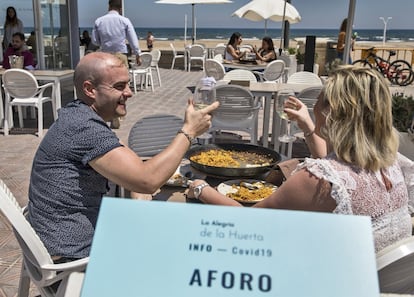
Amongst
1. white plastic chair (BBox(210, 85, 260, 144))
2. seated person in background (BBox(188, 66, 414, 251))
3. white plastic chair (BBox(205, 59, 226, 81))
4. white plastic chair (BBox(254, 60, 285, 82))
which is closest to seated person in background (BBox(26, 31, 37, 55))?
white plastic chair (BBox(205, 59, 226, 81))

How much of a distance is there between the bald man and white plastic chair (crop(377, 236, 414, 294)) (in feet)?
2.68

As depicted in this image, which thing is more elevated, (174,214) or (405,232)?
(174,214)

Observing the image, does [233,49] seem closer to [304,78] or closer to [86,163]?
[304,78]

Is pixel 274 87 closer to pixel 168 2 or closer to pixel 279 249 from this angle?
pixel 279 249

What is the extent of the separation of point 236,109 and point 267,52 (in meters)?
5.28

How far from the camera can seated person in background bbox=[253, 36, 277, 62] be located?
9438 mm

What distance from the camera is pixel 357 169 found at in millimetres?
1510

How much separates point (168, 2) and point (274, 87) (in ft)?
31.6

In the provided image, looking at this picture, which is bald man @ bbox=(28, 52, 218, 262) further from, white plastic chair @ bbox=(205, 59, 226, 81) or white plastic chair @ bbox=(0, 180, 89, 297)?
white plastic chair @ bbox=(205, 59, 226, 81)

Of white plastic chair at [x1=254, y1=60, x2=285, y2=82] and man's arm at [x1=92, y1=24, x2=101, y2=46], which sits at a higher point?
man's arm at [x1=92, y1=24, x2=101, y2=46]

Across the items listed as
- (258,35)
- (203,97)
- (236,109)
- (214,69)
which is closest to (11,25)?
(214,69)

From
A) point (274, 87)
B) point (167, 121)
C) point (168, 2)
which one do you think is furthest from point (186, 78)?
point (167, 121)

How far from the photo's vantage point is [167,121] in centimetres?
322

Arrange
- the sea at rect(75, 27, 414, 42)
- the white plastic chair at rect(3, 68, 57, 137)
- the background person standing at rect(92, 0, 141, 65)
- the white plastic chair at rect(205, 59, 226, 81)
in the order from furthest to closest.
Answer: the sea at rect(75, 27, 414, 42), the white plastic chair at rect(205, 59, 226, 81), the background person standing at rect(92, 0, 141, 65), the white plastic chair at rect(3, 68, 57, 137)
